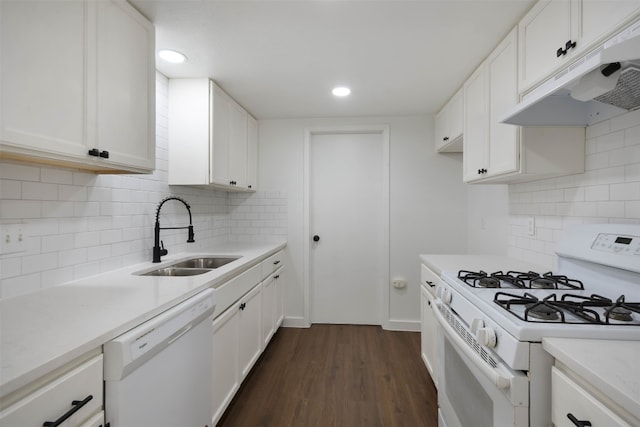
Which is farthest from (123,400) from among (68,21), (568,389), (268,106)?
(268,106)

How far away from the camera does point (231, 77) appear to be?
2.22 m

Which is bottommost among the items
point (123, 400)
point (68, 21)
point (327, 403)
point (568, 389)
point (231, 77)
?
point (327, 403)

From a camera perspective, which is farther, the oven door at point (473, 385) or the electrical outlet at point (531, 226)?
the electrical outlet at point (531, 226)

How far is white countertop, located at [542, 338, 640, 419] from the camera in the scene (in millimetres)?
592

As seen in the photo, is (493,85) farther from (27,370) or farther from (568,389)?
(27,370)

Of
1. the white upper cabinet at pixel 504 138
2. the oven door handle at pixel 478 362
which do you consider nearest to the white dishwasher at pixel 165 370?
the oven door handle at pixel 478 362

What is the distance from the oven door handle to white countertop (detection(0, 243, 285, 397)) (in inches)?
44.4

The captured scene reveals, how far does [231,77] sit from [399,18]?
1285mm

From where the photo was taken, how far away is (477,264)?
1876mm

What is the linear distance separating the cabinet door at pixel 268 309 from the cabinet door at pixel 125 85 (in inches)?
53.9

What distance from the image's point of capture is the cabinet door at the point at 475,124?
6.18ft

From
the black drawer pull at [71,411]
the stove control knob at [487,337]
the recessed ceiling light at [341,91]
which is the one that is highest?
the recessed ceiling light at [341,91]

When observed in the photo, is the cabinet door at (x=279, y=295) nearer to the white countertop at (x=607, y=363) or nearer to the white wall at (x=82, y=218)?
the white wall at (x=82, y=218)

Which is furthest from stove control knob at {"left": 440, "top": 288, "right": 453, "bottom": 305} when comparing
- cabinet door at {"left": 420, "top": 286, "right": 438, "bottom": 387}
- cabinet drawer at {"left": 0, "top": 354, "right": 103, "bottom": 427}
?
cabinet drawer at {"left": 0, "top": 354, "right": 103, "bottom": 427}
